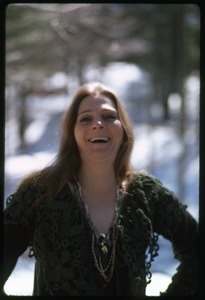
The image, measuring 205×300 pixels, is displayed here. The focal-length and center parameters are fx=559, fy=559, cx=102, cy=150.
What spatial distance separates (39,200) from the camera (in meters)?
0.99

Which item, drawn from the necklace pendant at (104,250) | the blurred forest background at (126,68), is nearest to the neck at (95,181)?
the necklace pendant at (104,250)

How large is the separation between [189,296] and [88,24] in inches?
75.8

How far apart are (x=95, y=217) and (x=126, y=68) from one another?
2.29m

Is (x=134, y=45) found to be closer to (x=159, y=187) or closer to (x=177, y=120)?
(x=177, y=120)

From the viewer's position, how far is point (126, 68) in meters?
3.21

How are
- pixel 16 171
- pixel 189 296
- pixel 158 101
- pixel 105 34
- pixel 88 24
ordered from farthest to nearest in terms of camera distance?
pixel 158 101
pixel 105 34
pixel 88 24
pixel 16 171
pixel 189 296

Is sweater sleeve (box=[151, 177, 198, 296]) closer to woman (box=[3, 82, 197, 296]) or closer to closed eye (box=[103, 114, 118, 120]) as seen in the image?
woman (box=[3, 82, 197, 296])

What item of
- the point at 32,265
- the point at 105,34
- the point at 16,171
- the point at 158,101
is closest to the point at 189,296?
the point at 32,265

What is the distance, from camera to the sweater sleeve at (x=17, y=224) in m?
0.94

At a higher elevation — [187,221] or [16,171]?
[16,171]

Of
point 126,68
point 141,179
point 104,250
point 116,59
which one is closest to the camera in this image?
point 104,250

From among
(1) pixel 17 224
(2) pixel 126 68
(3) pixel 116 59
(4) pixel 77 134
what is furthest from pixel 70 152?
(2) pixel 126 68

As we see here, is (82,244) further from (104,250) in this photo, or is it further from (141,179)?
(141,179)

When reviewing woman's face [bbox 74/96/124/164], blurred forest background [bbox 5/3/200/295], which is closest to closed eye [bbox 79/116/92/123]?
woman's face [bbox 74/96/124/164]
